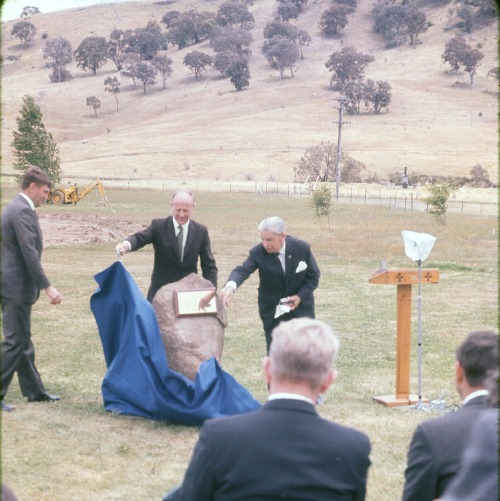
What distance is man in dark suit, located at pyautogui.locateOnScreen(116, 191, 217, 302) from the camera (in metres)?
8.96

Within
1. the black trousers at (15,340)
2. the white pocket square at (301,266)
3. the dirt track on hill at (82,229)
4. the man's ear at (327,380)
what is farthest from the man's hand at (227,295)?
the dirt track on hill at (82,229)

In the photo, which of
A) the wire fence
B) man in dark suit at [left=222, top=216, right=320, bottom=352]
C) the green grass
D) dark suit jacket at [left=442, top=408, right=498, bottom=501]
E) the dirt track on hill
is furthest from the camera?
the wire fence

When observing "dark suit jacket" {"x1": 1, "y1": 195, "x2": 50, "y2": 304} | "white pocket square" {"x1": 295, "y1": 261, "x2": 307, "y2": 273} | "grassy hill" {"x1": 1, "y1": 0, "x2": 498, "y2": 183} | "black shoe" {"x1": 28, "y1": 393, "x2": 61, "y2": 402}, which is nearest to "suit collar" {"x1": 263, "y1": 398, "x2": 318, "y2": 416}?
"dark suit jacket" {"x1": 1, "y1": 195, "x2": 50, "y2": 304}

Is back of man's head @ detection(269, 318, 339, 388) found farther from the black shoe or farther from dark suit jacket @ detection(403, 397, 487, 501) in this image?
the black shoe

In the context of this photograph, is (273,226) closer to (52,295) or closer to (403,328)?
(403,328)

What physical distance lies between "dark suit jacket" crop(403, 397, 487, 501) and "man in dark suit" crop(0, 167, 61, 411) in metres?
5.20

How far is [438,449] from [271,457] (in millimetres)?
780

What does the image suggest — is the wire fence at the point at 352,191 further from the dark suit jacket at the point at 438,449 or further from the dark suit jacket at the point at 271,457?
the dark suit jacket at the point at 271,457

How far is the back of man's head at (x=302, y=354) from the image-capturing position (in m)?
3.02

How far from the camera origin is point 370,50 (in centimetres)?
15962

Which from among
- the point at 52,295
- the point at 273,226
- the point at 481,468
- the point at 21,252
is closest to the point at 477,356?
the point at 481,468

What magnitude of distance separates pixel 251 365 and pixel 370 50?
153826 mm

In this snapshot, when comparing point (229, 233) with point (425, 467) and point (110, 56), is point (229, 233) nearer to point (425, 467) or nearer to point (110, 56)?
point (425, 467)

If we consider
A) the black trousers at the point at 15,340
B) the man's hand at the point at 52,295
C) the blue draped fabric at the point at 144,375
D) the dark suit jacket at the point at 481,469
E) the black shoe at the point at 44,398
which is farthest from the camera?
the black shoe at the point at 44,398
